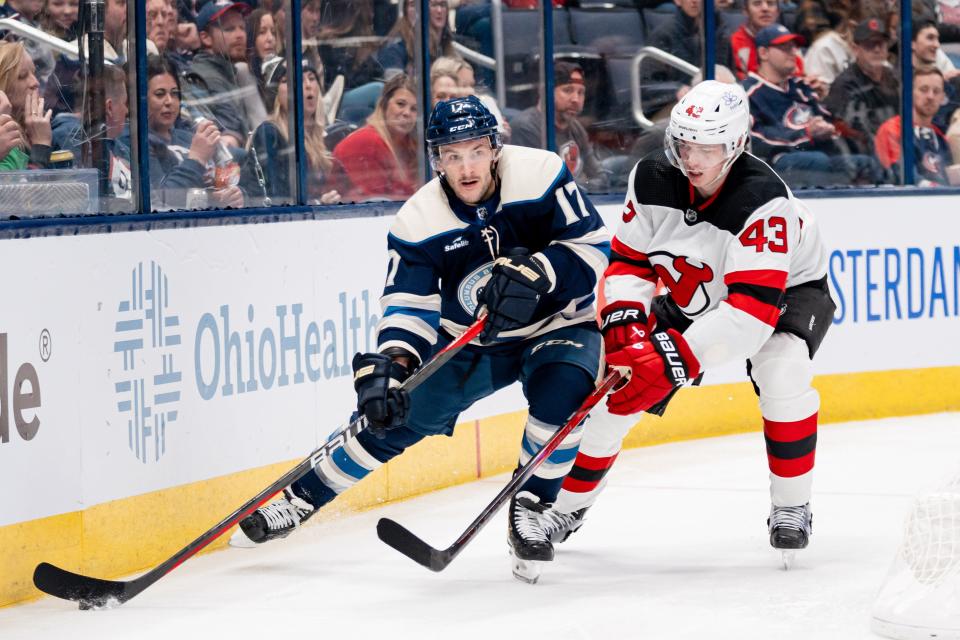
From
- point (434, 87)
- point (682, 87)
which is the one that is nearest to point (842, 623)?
point (434, 87)

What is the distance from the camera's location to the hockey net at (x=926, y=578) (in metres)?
2.88

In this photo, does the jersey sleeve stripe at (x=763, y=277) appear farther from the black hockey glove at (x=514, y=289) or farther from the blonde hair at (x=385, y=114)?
the blonde hair at (x=385, y=114)

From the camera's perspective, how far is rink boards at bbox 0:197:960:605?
3.37 metres

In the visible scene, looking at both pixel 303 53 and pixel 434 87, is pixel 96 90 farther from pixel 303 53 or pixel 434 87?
pixel 434 87

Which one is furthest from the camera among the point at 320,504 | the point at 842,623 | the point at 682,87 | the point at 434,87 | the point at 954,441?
the point at 682,87

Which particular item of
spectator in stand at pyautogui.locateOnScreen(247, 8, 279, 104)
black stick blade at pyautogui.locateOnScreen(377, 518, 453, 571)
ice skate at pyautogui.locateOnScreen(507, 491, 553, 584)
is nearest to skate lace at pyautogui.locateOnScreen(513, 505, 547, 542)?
ice skate at pyautogui.locateOnScreen(507, 491, 553, 584)

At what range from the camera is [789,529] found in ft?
11.5

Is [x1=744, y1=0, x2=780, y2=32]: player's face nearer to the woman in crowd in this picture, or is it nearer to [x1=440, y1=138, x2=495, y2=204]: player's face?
the woman in crowd

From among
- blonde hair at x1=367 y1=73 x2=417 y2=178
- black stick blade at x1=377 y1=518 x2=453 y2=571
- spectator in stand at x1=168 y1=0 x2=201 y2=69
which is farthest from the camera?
blonde hair at x1=367 y1=73 x2=417 y2=178

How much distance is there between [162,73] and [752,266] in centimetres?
161

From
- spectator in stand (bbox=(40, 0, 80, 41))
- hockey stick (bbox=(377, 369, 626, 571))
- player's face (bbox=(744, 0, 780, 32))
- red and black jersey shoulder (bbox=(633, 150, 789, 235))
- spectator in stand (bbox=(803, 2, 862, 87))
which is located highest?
player's face (bbox=(744, 0, 780, 32))

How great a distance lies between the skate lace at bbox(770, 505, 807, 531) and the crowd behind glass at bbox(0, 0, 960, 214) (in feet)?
5.43

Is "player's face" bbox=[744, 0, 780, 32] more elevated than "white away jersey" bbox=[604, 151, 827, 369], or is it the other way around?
"player's face" bbox=[744, 0, 780, 32]

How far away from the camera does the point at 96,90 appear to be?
12.5 ft
